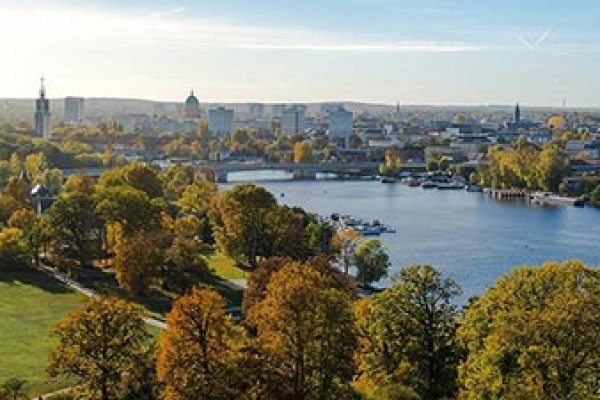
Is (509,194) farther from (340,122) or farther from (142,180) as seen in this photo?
(340,122)

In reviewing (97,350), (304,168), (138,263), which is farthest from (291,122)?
(97,350)

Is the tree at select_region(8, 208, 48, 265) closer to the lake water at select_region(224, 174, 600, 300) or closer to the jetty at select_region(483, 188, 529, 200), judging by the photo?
the lake water at select_region(224, 174, 600, 300)

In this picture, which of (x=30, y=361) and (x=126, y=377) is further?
(x=30, y=361)

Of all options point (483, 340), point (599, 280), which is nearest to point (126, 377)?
point (483, 340)

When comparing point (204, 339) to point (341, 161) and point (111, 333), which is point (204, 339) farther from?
point (341, 161)

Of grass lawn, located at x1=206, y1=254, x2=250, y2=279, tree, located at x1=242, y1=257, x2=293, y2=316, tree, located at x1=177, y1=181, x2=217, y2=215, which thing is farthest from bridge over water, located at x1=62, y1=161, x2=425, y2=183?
tree, located at x1=242, y1=257, x2=293, y2=316

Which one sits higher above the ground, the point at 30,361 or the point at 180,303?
the point at 180,303
